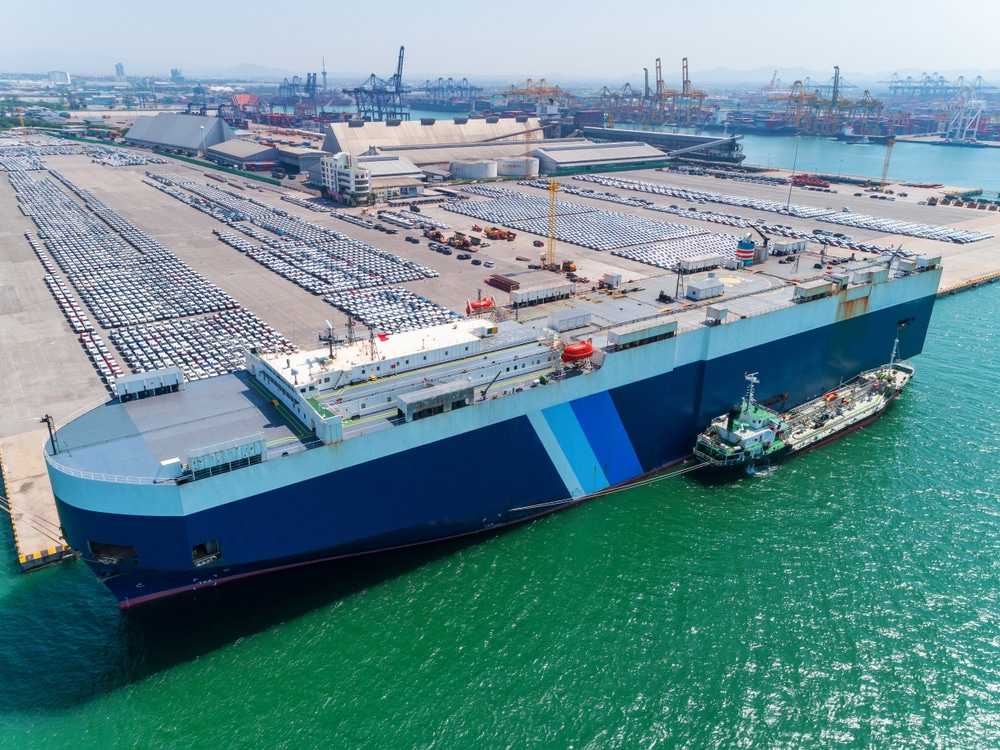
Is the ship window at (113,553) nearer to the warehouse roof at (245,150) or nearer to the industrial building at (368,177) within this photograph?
the industrial building at (368,177)

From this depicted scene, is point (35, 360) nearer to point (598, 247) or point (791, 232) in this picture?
point (598, 247)

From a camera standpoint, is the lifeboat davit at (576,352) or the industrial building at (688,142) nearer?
the lifeboat davit at (576,352)

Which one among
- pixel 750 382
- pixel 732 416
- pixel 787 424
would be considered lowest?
pixel 787 424

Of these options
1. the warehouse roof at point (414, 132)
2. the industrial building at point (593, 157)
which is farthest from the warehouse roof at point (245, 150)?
the industrial building at point (593, 157)

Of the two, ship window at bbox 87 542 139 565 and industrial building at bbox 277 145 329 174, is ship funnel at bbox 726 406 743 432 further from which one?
industrial building at bbox 277 145 329 174

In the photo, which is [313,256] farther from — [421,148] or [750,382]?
[421,148]

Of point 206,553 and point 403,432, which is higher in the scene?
point 403,432

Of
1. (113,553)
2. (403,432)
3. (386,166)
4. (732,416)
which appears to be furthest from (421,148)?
(113,553)
